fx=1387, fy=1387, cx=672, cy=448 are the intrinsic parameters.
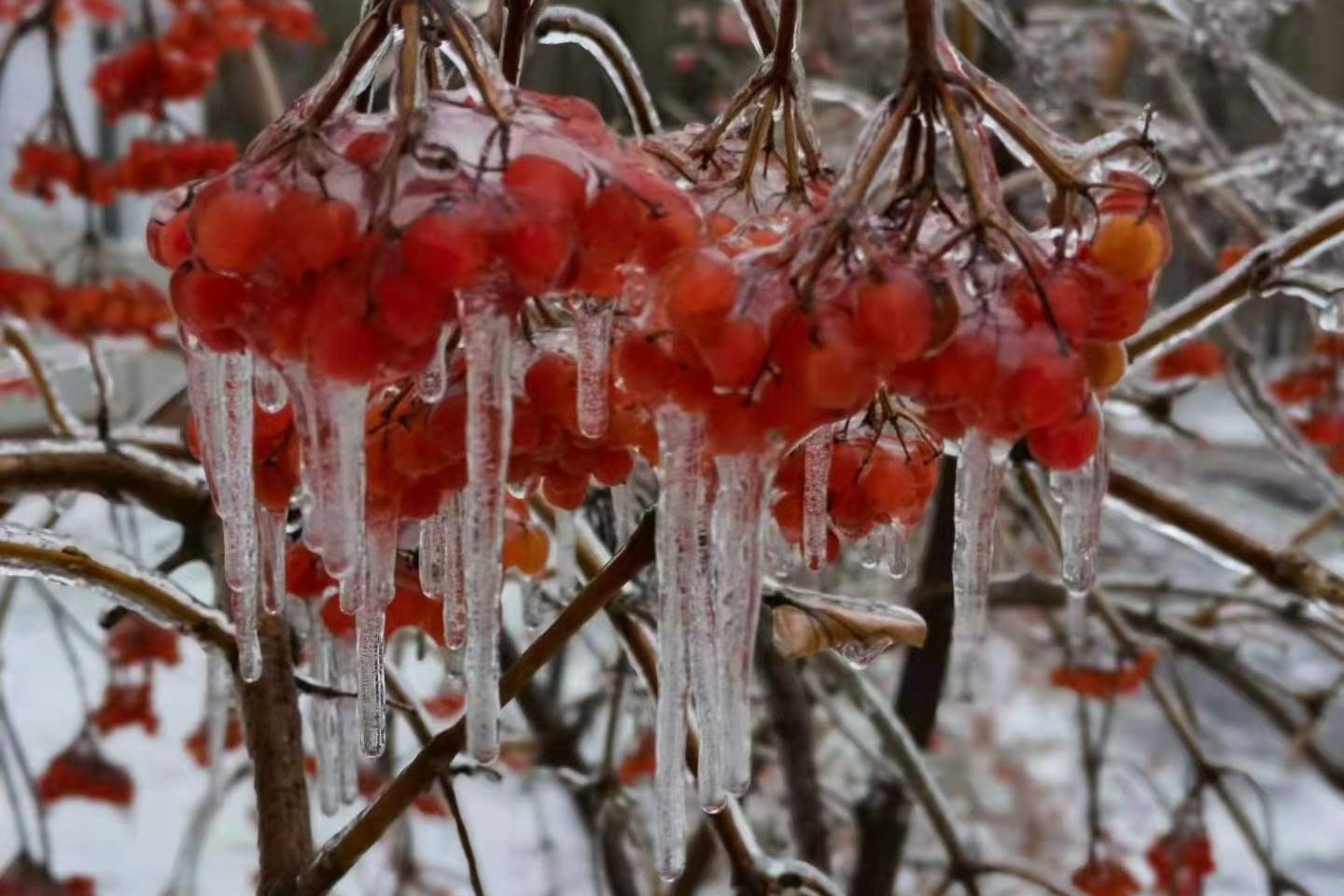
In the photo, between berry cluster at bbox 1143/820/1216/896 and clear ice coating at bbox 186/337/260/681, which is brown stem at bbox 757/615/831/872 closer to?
berry cluster at bbox 1143/820/1216/896

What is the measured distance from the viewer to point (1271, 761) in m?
4.75

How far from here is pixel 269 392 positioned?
0.57m

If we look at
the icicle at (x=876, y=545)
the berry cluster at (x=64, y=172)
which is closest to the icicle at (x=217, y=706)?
the icicle at (x=876, y=545)

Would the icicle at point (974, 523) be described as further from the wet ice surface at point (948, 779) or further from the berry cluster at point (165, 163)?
the wet ice surface at point (948, 779)

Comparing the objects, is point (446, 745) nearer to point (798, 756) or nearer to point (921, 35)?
point (921, 35)

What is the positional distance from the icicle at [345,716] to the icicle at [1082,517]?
0.46m

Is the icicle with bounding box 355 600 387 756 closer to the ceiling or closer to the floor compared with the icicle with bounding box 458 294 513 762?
closer to the floor

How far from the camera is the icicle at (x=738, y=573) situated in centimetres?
45

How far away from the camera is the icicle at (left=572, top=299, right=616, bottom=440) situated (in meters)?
Result: 0.51

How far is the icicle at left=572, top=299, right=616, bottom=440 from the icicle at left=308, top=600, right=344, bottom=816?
1.23 feet

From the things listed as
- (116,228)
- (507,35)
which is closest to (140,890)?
(116,228)

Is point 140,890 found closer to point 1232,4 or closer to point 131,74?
point 131,74

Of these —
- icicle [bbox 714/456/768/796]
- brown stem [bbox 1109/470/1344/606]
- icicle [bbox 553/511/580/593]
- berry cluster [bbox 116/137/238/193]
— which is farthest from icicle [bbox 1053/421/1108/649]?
berry cluster [bbox 116/137/238/193]

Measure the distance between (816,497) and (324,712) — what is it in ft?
1.54
